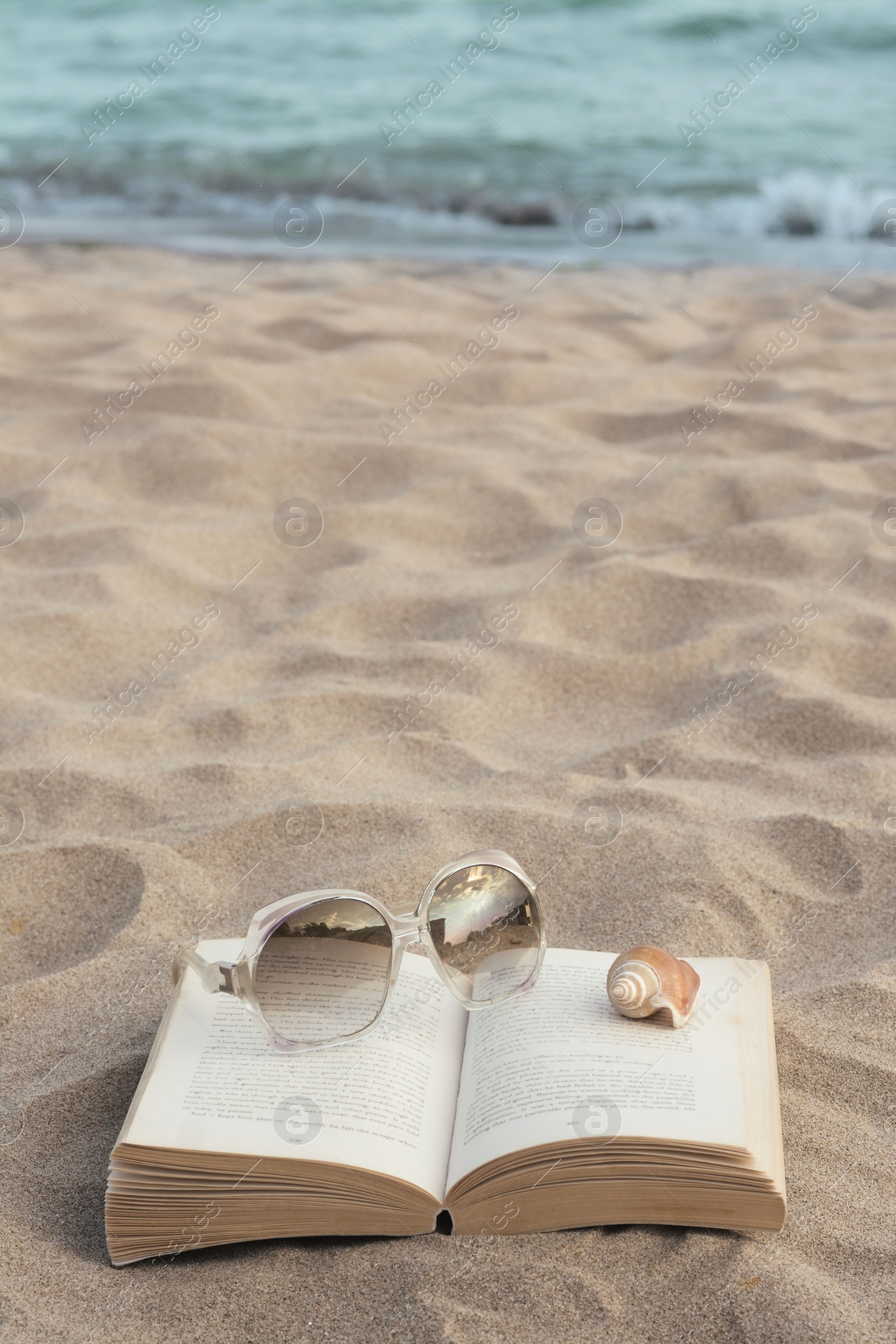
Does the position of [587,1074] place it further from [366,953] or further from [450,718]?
[450,718]

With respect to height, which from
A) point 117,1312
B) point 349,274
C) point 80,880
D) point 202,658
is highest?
point 117,1312

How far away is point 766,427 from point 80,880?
8.32 ft

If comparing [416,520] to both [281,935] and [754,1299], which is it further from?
[754,1299]

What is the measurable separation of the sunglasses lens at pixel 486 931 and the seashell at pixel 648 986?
0.11 m

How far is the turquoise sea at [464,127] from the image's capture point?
22.0 ft

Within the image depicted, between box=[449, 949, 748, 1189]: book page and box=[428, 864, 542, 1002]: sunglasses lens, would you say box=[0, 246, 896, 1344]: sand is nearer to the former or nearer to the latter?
box=[449, 949, 748, 1189]: book page

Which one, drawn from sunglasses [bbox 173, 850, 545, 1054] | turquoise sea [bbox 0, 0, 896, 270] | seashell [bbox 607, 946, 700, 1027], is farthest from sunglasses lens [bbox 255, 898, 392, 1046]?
turquoise sea [bbox 0, 0, 896, 270]

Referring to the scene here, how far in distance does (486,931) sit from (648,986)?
20 cm

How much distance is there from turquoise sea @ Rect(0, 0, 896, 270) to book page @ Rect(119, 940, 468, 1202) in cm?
510

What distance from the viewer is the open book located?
1160 millimetres

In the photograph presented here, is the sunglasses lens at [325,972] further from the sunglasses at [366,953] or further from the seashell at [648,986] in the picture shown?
the seashell at [648,986]

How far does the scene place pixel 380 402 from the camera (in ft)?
12.0

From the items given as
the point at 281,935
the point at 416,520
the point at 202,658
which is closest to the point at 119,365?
the point at 416,520

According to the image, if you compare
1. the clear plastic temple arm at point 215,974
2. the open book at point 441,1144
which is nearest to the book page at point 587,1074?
the open book at point 441,1144
